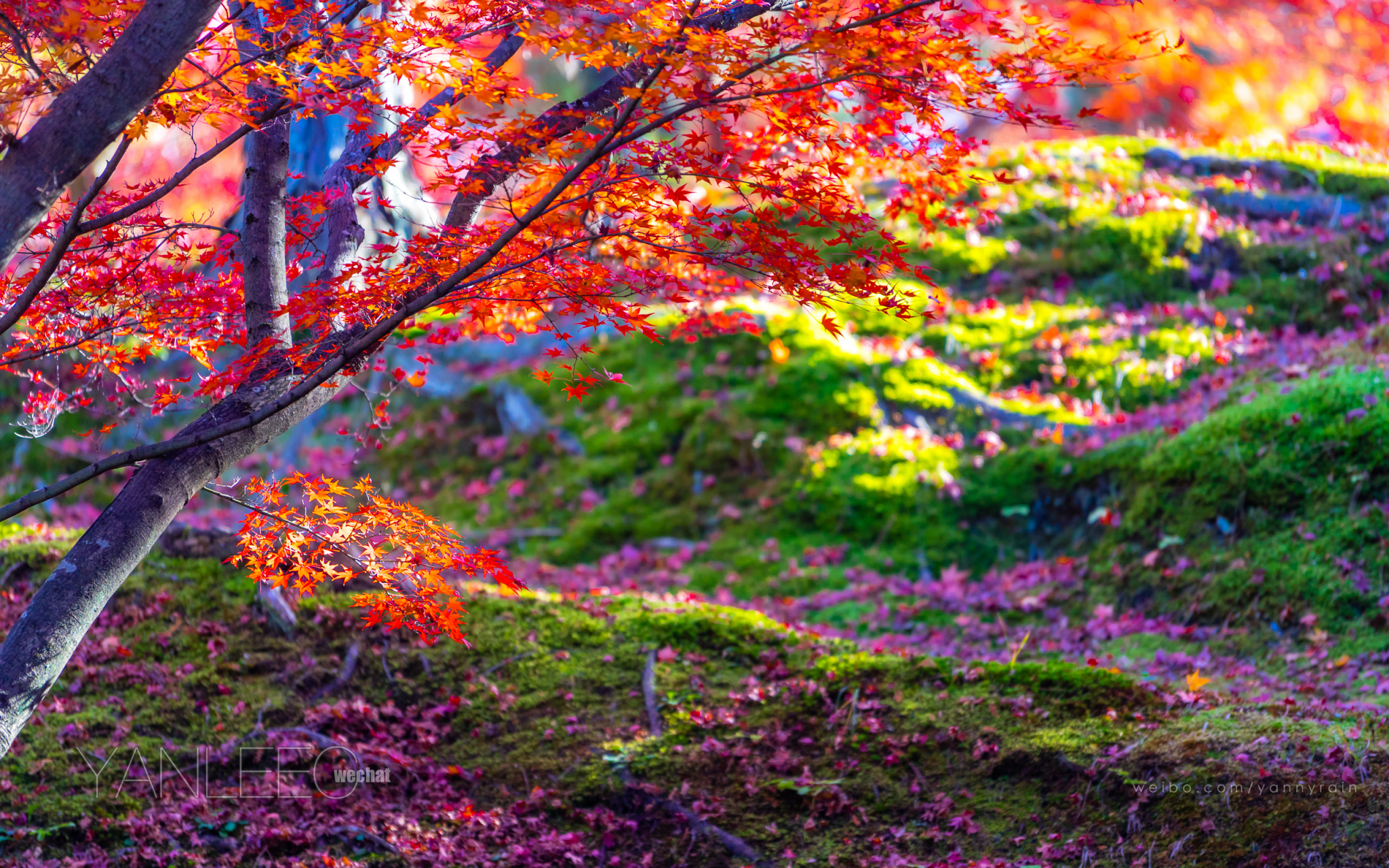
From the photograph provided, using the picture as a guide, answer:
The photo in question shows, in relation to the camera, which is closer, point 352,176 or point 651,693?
point 352,176

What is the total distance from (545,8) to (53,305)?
9.06 feet

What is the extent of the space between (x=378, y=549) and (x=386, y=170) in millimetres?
1802

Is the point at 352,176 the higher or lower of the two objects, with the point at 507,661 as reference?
higher

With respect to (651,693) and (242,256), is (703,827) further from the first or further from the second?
(242,256)

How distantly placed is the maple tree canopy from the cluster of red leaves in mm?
17

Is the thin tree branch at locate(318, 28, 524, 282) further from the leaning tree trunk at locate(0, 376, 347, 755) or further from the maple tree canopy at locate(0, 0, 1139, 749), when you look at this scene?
the leaning tree trunk at locate(0, 376, 347, 755)

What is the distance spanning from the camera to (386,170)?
4.08 meters

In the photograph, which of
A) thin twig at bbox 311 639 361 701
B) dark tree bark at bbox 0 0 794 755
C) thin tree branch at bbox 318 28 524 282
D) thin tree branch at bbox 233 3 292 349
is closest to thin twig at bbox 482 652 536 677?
thin twig at bbox 311 639 361 701

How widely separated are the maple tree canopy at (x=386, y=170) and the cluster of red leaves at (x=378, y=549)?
2cm

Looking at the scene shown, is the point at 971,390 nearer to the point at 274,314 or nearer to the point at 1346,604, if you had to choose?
the point at 1346,604

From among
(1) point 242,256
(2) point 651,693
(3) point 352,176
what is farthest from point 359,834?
(3) point 352,176

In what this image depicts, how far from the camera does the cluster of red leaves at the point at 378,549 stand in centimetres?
408

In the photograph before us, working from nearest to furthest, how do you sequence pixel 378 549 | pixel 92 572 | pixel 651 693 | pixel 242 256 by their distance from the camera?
pixel 92 572 → pixel 242 256 → pixel 378 549 → pixel 651 693

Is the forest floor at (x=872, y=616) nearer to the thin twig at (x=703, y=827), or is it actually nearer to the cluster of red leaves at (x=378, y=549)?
the thin twig at (x=703, y=827)
